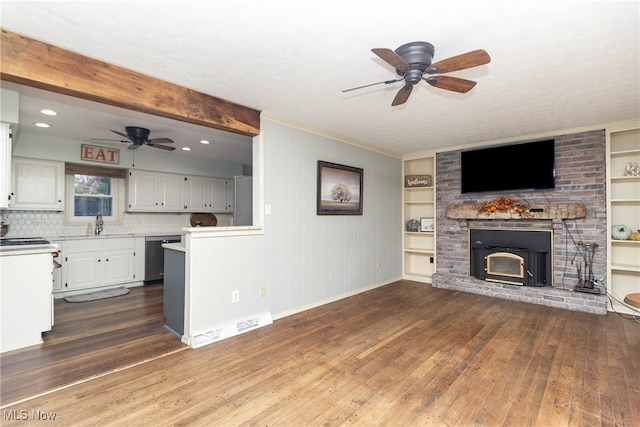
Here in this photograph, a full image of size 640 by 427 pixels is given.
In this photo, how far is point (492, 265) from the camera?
4.86 m

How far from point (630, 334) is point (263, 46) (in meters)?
4.43

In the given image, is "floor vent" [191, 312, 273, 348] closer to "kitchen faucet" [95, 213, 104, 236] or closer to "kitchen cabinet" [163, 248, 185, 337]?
"kitchen cabinet" [163, 248, 185, 337]

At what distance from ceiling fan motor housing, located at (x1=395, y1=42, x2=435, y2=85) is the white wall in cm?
185

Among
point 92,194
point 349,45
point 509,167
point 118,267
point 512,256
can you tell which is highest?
point 349,45

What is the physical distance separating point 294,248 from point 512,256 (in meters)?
3.29

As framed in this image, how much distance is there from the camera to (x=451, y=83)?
232 centimetres

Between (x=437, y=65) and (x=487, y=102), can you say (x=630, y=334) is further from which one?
(x=437, y=65)

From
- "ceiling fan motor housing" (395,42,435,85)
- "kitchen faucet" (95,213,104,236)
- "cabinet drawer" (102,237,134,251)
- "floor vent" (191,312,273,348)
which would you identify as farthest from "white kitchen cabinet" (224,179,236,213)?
"ceiling fan motor housing" (395,42,435,85)

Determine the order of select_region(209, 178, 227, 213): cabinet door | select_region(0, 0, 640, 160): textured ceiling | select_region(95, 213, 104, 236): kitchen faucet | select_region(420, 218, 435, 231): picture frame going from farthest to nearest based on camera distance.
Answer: select_region(209, 178, 227, 213): cabinet door
select_region(420, 218, 435, 231): picture frame
select_region(95, 213, 104, 236): kitchen faucet
select_region(0, 0, 640, 160): textured ceiling

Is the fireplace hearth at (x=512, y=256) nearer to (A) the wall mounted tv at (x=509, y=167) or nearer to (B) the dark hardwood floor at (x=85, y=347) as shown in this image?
(A) the wall mounted tv at (x=509, y=167)

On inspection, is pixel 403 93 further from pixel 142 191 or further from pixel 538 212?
pixel 142 191

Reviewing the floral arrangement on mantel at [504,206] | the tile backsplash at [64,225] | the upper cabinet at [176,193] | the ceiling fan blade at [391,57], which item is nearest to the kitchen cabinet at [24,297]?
the tile backsplash at [64,225]

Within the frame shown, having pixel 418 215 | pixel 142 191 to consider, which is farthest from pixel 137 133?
pixel 418 215

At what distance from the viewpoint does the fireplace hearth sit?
4.42 m
